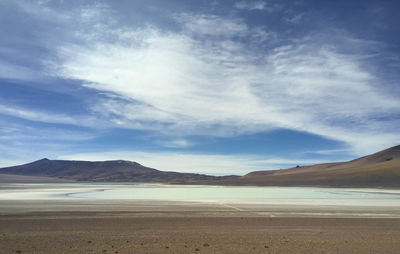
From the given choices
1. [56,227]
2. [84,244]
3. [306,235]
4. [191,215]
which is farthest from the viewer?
[191,215]

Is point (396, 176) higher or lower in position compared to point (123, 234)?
higher

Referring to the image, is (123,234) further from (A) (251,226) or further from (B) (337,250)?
(B) (337,250)

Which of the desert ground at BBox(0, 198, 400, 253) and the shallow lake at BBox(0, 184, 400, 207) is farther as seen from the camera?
the shallow lake at BBox(0, 184, 400, 207)

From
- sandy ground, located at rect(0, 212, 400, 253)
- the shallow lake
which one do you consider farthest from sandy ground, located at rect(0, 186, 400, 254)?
the shallow lake

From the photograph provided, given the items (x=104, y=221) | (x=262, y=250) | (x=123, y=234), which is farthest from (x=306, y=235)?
(x=104, y=221)

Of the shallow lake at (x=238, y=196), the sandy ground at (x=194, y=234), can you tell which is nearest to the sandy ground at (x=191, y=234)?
the sandy ground at (x=194, y=234)

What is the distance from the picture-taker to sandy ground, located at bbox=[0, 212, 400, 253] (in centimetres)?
1253

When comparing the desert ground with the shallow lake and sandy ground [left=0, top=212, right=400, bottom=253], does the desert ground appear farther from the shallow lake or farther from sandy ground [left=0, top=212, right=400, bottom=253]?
the shallow lake

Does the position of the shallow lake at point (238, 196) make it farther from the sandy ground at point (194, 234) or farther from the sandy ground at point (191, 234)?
the sandy ground at point (191, 234)

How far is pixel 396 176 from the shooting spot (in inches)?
3565

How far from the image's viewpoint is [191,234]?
50.3 ft

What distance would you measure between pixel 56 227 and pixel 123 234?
4085 millimetres

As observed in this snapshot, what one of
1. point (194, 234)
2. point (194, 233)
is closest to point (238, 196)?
point (194, 233)

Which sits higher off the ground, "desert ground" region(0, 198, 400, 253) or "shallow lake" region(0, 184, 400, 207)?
"shallow lake" region(0, 184, 400, 207)
